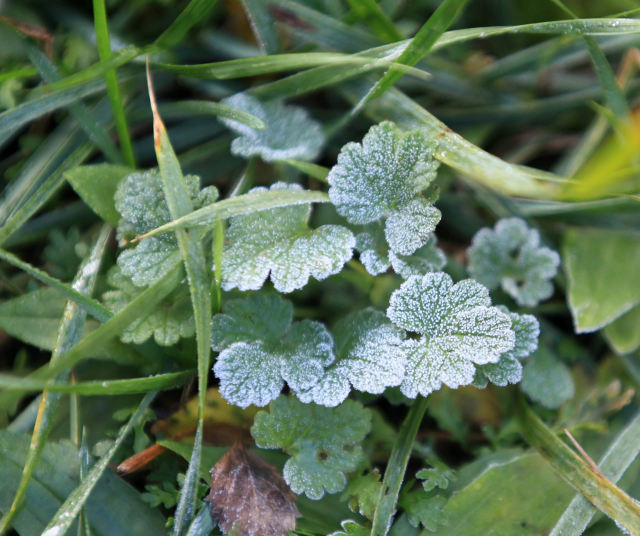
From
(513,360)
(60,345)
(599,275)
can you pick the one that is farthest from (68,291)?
(599,275)

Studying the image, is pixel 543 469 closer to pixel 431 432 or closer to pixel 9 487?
pixel 431 432

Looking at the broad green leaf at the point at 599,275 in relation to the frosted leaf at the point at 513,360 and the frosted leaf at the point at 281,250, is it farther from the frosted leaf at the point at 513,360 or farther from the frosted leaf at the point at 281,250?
the frosted leaf at the point at 281,250

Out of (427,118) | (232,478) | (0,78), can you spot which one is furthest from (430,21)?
(232,478)

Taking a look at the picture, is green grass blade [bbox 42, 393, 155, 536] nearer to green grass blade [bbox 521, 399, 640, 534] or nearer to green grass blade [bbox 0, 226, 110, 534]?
green grass blade [bbox 0, 226, 110, 534]

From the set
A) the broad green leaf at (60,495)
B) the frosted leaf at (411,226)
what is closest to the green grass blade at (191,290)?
the broad green leaf at (60,495)

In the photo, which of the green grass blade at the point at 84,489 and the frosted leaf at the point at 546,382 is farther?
the frosted leaf at the point at 546,382

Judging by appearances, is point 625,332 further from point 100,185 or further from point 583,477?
point 100,185
